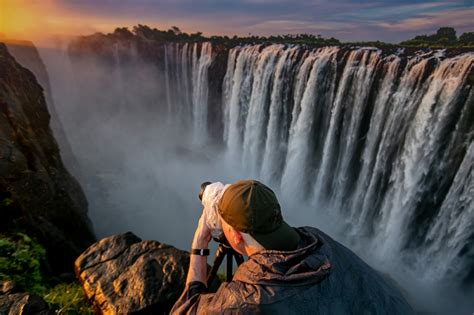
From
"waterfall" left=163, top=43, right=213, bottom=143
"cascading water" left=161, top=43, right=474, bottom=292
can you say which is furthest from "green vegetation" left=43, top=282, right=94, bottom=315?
"waterfall" left=163, top=43, right=213, bottom=143

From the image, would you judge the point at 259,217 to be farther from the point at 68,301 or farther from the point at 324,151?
the point at 324,151

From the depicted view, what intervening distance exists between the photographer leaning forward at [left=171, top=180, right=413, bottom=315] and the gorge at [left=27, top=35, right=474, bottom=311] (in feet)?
27.5

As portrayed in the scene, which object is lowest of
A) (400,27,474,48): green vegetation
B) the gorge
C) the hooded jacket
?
the gorge

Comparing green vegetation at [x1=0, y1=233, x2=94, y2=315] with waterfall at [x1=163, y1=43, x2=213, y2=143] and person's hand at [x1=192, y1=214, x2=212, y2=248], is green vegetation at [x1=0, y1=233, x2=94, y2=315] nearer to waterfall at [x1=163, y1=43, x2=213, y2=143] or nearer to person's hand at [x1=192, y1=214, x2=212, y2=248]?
person's hand at [x1=192, y1=214, x2=212, y2=248]

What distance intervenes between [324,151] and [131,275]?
10223mm

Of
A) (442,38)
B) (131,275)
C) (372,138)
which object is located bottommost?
(372,138)

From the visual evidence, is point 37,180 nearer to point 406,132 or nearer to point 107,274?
point 107,274

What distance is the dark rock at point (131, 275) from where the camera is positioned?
3.70 metres

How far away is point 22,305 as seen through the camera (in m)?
3.05

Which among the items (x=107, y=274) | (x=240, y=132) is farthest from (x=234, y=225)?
(x=240, y=132)

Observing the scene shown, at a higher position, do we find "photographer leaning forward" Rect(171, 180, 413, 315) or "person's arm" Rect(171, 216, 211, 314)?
"photographer leaning forward" Rect(171, 180, 413, 315)

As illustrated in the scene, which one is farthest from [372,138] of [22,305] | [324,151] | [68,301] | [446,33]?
[22,305]

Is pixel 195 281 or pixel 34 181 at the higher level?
pixel 195 281

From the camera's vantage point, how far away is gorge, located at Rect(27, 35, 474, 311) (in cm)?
879
